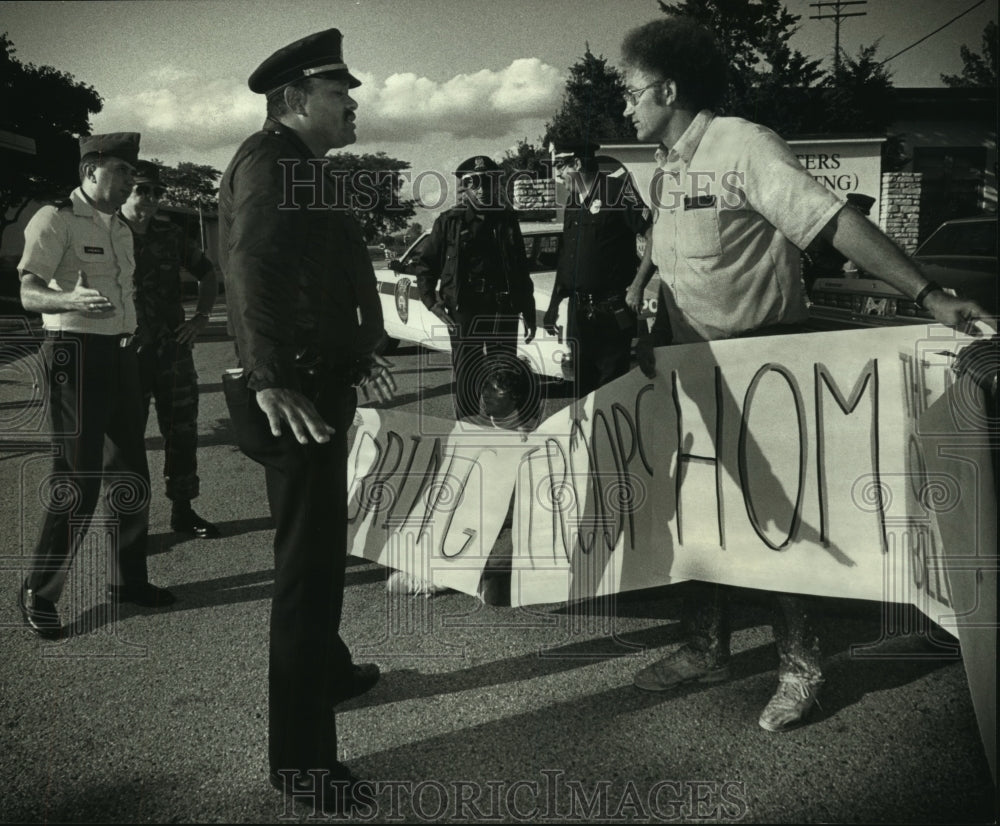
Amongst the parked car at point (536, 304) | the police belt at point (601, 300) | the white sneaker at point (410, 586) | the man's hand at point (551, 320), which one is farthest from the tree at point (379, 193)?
the white sneaker at point (410, 586)

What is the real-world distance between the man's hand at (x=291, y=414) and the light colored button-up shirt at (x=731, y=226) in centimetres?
145

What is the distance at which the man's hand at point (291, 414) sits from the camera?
215cm

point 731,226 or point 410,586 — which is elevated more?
point 731,226

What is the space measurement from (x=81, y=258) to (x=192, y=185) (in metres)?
5.02

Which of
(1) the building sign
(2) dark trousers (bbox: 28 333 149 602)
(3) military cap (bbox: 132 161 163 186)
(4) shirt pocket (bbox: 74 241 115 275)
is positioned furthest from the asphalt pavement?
(1) the building sign

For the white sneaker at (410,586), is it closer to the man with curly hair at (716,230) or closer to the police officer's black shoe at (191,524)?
the man with curly hair at (716,230)

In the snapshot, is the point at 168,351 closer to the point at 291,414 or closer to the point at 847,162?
the point at 291,414

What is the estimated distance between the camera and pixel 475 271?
6.20 m

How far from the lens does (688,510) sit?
10.3 feet

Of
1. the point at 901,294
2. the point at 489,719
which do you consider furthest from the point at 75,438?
the point at 901,294

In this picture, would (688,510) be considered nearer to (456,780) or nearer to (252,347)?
(456,780)

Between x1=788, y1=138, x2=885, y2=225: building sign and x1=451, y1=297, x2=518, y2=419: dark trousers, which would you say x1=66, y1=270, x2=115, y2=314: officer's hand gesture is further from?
x1=788, y1=138, x2=885, y2=225: building sign

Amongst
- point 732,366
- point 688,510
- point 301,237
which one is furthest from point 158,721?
point 732,366

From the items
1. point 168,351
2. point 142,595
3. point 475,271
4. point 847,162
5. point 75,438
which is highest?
point 847,162
